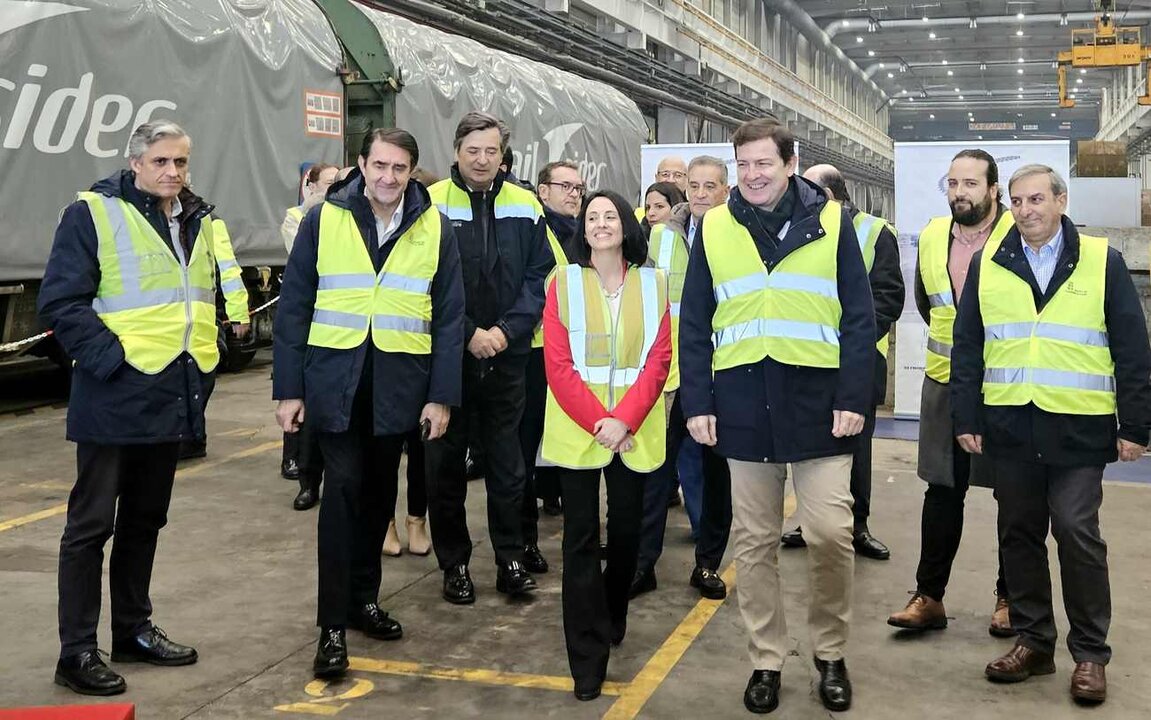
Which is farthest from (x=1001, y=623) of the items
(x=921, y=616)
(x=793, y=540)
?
(x=793, y=540)

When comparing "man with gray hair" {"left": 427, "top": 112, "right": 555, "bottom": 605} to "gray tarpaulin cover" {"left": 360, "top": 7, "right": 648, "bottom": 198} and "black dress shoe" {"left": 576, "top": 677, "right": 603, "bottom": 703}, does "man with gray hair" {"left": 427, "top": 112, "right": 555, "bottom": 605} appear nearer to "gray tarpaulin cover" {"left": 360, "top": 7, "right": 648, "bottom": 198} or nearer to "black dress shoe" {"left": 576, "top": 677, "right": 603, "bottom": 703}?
"black dress shoe" {"left": 576, "top": 677, "right": 603, "bottom": 703}

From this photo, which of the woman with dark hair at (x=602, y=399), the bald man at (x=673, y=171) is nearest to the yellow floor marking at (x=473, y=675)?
the woman with dark hair at (x=602, y=399)

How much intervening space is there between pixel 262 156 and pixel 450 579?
6.49 m

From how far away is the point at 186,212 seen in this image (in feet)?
13.8

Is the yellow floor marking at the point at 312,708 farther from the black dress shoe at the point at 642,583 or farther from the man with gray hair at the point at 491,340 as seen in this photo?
the black dress shoe at the point at 642,583

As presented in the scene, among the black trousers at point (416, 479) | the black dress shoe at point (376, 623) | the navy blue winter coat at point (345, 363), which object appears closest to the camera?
the navy blue winter coat at point (345, 363)

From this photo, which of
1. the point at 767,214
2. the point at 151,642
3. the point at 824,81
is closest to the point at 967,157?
the point at 767,214

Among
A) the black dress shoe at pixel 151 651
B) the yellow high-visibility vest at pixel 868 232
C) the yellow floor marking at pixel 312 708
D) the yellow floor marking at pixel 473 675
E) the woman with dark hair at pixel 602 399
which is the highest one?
the yellow high-visibility vest at pixel 868 232

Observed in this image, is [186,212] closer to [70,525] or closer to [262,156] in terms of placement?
[70,525]

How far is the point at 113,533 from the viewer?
417 cm

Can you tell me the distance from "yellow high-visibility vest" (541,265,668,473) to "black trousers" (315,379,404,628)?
2.21 ft

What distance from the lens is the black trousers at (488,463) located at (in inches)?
199

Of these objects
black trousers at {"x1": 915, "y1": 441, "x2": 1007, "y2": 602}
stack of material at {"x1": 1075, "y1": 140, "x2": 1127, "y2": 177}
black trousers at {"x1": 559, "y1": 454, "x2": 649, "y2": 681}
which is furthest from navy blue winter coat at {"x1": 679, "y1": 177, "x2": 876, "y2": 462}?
stack of material at {"x1": 1075, "y1": 140, "x2": 1127, "y2": 177}

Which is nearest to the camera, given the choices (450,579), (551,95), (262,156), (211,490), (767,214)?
(767,214)
